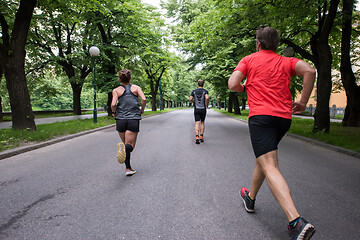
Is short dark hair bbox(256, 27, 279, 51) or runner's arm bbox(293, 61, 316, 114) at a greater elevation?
short dark hair bbox(256, 27, 279, 51)

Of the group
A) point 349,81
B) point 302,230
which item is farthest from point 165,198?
point 349,81

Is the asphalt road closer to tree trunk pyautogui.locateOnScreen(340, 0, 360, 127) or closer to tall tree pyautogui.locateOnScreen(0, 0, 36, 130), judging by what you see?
tall tree pyautogui.locateOnScreen(0, 0, 36, 130)

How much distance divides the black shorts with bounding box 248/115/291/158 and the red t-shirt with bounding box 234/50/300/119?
0.05 meters

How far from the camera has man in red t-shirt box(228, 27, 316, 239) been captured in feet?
6.24

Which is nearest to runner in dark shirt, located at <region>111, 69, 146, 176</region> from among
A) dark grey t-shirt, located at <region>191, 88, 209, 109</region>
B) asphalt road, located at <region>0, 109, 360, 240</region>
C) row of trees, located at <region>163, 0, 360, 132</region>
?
asphalt road, located at <region>0, 109, 360, 240</region>

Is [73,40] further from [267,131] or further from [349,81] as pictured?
[267,131]

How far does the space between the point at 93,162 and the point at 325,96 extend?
862cm

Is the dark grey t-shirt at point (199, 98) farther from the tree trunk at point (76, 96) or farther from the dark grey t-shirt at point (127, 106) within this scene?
the tree trunk at point (76, 96)

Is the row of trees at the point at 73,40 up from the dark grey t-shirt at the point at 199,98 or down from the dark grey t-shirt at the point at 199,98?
up

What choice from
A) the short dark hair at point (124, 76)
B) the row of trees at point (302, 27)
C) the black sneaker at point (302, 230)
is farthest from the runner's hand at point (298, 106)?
the row of trees at point (302, 27)

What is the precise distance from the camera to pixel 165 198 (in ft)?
9.20

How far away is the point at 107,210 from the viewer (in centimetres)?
250

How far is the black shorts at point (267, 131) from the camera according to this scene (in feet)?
6.37

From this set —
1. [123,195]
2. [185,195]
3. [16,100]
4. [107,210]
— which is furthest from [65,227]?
[16,100]
